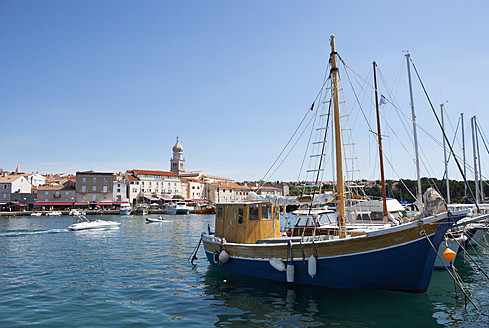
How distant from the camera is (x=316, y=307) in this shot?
10453mm

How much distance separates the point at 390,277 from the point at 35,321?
415 inches

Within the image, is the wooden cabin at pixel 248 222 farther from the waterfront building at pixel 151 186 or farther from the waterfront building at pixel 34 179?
the waterfront building at pixel 34 179

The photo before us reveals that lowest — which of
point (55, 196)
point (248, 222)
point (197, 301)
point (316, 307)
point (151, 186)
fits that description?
point (197, 301)

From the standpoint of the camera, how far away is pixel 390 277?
1066 centimetres

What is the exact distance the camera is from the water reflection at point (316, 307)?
30.8 feet

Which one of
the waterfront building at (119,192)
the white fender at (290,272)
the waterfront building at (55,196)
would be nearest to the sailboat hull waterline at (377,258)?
the white fender at (290,272)

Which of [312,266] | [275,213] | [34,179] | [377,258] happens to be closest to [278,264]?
[312,266]

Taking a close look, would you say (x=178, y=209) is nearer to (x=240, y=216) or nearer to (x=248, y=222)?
(x=240, y=216)

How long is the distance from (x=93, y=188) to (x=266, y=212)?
81366 mm

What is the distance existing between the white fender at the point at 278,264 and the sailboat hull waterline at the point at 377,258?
0.53 feet

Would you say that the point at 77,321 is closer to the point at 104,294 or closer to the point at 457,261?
the point at 104,294

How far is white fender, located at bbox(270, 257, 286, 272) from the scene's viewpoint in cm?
1228

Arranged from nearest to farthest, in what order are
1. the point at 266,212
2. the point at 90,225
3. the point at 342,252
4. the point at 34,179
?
the point at 342,252 < the point at 266,212 < the point at 90,225 < the point at 34,179

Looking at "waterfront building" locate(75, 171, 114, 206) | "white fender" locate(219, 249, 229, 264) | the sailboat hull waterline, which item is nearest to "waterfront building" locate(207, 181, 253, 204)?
"waterfront building" locate(75, 171, 114, 206)
